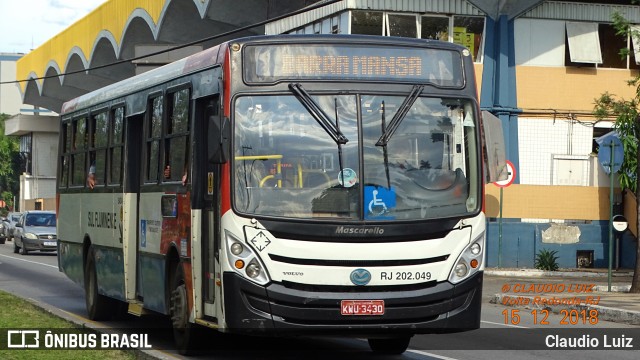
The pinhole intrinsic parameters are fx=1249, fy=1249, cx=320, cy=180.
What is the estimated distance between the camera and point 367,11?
108 ft

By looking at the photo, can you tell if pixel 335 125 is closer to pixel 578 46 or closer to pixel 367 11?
pixel 367 11

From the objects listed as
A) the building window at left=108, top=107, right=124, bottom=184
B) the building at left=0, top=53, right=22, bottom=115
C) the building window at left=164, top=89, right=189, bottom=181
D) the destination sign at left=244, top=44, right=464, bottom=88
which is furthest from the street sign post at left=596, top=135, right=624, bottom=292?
the building at left=0, top=53, right=22, bottom=115

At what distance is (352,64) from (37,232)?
34594 millimetres

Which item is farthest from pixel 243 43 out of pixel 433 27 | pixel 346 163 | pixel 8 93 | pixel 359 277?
pixel 8 93

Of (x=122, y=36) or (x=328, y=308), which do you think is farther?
(x=122, y=36)

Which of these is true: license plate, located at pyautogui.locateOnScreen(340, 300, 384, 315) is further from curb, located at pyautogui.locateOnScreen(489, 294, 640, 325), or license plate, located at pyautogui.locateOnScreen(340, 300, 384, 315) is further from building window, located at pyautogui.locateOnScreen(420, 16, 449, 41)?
building window, located at pyautogui.locateOnScreen(420, 16, 449, 41)

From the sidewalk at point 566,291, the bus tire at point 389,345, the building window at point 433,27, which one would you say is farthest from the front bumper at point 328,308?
the building window at point 433,27

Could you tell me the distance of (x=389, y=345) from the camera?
13.3 m

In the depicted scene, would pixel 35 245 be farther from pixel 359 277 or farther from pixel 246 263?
pixel 359 277

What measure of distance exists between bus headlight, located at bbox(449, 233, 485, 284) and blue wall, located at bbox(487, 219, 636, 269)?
72.3ft

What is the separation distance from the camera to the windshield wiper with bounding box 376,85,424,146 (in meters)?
11.1

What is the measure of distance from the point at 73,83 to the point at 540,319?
55586 mm

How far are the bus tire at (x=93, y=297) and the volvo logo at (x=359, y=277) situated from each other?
7146 mm

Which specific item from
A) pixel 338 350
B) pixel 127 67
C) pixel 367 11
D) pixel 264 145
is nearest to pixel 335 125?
pixel 264 145
